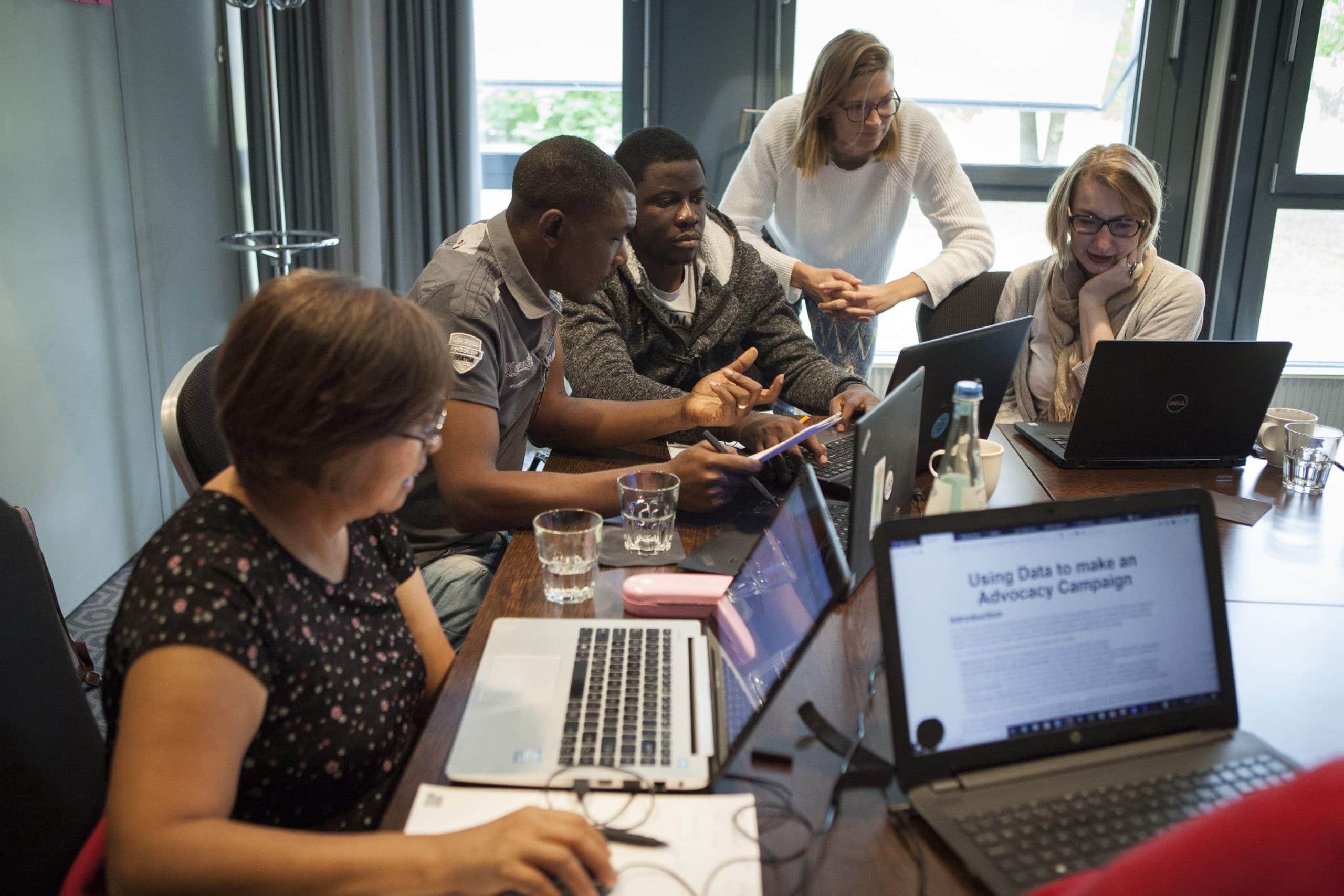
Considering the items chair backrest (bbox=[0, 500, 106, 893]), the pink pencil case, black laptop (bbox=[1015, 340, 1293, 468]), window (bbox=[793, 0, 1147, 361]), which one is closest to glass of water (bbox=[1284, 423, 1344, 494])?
black laptop (bbox=[1015, 340, 1293, 468])

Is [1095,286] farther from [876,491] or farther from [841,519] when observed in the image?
[876,491]

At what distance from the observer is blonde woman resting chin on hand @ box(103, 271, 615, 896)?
0.79 m

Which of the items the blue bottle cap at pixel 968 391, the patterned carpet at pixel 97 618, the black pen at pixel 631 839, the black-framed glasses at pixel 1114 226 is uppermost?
the black-framed glasses at pixel 1114 226

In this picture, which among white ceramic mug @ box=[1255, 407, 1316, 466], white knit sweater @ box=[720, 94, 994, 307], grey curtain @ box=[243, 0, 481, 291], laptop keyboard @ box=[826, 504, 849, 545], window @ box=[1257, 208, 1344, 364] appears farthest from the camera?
window @ box=[1257, 208, 1344, 364]

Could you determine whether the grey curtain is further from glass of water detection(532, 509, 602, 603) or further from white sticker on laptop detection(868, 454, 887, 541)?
white sticker on laptop detection(868, 454, 887, 541)

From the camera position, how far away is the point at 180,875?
780 millimetres

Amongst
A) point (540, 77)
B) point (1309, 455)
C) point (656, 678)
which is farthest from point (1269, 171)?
point (656, 678)

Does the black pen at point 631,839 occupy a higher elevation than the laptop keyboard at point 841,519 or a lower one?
lower

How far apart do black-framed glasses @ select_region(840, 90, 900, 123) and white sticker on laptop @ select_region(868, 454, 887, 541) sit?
1.47 m

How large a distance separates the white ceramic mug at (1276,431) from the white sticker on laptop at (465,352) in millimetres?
1432

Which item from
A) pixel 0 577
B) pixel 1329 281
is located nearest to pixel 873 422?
pixel 0 577

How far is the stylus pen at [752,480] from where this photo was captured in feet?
5.23

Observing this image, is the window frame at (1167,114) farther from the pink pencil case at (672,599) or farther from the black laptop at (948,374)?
the pink pencil case at (672,599)

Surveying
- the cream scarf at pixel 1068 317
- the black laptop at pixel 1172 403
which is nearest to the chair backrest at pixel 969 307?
the cream scarf at pixel 1068 317
